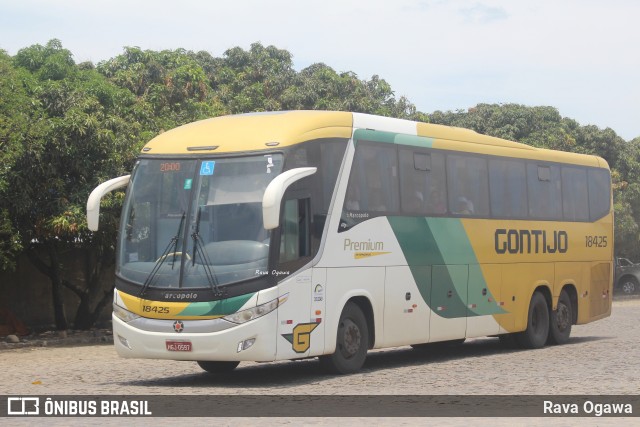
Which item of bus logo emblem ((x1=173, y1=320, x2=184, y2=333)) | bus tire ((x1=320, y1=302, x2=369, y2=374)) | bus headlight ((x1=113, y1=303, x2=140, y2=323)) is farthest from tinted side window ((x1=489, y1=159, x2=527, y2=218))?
bus headlight ((x1=113, y1=303, x2=140, y2=323))

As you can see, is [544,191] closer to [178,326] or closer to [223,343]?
[223,343]

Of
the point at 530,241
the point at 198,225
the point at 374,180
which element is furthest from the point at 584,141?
the point at 198,225

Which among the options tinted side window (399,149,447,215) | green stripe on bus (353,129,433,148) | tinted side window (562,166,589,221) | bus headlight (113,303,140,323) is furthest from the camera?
tinted side window (562,166,589,221)

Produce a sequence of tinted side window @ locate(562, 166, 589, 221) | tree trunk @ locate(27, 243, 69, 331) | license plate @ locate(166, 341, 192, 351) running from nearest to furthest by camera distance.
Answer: license plate @ locate(166, 341, 192, 351) → tinted side window @ locate(562, 166, 589, 221) → tree trunk @ locate(27, 243, 69, 331)

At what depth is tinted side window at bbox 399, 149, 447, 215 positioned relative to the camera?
17.2 metres

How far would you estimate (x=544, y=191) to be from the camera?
2147cm

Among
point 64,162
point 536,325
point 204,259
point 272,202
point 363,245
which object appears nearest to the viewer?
point 272,202

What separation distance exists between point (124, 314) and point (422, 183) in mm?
5322

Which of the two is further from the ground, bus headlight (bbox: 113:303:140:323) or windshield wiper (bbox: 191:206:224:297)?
windshield wiper (bbox: 191:206:224:297)

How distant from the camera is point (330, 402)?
12.2 metres

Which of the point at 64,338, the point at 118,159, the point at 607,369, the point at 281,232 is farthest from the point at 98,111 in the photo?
the point at 607,369

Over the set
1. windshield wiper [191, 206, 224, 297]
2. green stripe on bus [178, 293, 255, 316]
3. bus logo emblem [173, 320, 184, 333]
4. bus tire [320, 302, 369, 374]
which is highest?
windshield wiper [191, 206, 224, 297]

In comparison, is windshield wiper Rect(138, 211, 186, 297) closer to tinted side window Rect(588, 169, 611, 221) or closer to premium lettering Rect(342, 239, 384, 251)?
premium lettering Rect(342, 239, 384, 251)

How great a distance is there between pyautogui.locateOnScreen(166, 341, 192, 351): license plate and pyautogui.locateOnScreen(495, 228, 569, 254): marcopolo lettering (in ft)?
24.2
